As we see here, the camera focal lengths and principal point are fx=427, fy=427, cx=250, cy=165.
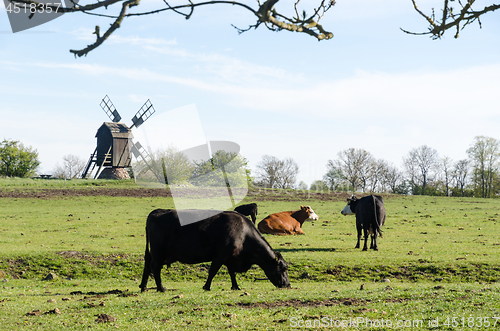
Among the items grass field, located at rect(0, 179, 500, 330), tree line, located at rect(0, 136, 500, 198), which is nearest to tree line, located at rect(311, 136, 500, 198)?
tree line, located at rect(0, 136, 500, 198)

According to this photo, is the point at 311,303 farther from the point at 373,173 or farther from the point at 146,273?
the point at 373,173

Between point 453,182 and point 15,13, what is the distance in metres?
86.3

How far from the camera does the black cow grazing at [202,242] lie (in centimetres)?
928

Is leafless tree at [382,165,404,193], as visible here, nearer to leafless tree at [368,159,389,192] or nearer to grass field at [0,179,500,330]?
leafless tree at [368,159,389,192]

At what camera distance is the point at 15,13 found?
3125 millimetres

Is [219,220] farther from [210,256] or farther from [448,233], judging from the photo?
[448,233]

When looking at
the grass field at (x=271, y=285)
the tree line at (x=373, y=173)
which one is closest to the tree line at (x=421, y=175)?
the tree line at (x=373, y=173)

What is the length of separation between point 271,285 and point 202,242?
259 cm

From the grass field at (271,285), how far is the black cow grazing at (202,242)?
70 centimetres

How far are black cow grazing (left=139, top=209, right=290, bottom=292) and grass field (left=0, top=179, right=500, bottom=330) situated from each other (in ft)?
Result: 2.28

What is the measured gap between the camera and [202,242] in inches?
365

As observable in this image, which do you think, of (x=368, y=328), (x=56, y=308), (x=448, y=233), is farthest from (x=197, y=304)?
(x=448, y=233)

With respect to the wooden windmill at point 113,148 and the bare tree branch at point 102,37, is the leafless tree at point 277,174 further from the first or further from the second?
the bare tree branch at point 102,37

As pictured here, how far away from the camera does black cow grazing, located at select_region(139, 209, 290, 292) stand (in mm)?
9281
